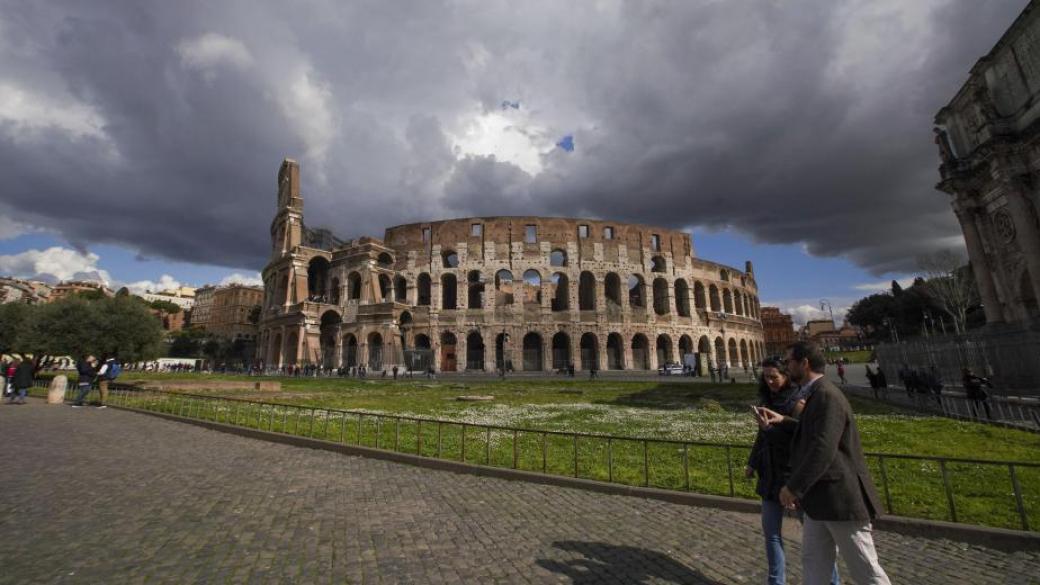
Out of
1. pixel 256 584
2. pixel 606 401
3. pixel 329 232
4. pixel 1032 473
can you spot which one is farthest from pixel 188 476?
pixel 329 232

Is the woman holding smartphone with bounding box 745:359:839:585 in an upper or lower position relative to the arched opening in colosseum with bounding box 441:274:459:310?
lower

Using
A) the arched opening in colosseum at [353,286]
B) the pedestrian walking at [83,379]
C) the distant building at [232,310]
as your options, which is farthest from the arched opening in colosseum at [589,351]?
the distant building at [232,310]

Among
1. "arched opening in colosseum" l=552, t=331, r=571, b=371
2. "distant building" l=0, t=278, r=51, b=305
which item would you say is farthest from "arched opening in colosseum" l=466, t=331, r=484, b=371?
"distant building" l=0, t=278, r=51, b=305

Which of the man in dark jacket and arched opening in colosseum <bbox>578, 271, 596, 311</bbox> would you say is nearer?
the man in dark jacket

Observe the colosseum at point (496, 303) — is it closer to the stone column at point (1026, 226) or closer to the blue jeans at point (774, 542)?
the stone column at point (1026, 226)

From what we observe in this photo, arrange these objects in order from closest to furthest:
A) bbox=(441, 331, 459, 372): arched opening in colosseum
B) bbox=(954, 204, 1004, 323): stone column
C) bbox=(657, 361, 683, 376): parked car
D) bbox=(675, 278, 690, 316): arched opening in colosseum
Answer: bbox=(954, 204, 1004, 323): stone column < bbox=(657, 361, 683, 376): parked car < bbox=(441, 331, 459, 372): arched opening in colosseum < bbox=(675, 278, 690, 316): arched opening in colosseum

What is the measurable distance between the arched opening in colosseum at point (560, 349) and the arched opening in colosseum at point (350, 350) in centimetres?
1859

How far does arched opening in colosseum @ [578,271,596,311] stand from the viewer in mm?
44625

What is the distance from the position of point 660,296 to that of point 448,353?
22.6m

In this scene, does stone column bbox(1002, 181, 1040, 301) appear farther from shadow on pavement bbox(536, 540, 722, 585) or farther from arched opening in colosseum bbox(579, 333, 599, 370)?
arched opening in colosseum bbox(579, 333, 599, 370)

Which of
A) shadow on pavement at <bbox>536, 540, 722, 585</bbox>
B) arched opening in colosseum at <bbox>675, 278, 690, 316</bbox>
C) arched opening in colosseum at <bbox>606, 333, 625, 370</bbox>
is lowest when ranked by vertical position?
shadow on pavement at <bbox>536, 540, 722, 585</bbox>

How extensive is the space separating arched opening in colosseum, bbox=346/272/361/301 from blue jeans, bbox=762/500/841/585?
45.4 m

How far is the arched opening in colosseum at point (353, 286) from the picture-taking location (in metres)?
45.1

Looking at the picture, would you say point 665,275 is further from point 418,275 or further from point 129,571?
point 129,571
